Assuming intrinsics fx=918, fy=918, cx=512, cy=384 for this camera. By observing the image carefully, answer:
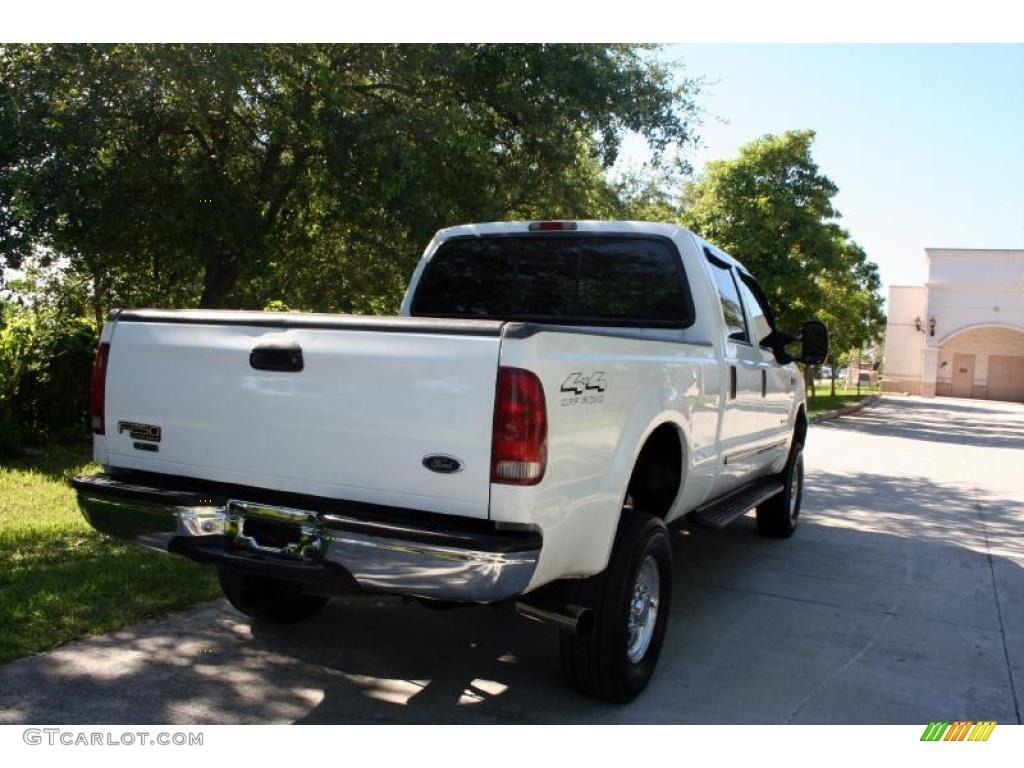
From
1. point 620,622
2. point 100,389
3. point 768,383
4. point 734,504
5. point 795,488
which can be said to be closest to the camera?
point 620,622

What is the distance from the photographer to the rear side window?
531 centimetres

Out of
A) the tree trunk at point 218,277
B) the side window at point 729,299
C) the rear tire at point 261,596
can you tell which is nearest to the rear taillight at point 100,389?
the rear tire at point 261,596

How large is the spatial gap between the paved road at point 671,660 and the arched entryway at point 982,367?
49.6 meters

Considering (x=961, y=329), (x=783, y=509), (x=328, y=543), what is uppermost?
(x=961, y=329)

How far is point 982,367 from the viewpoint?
52.3 metres

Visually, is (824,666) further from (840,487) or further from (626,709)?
(840,487)

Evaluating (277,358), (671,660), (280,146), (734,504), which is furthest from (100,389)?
(280,146)

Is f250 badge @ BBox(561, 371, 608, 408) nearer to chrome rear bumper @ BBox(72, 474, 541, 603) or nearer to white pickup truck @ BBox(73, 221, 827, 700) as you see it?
white pickup truck @ BBox(73, 221, 827, 700)

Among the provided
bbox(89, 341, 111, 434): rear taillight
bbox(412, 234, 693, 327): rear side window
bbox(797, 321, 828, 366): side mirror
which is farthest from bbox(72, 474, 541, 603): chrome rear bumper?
bbox(797, 321, 828, 366): side mirror

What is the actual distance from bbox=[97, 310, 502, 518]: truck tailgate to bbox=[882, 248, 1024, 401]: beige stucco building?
51021mm

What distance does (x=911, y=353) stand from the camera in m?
52.6

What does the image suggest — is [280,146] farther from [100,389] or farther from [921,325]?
[921,325]

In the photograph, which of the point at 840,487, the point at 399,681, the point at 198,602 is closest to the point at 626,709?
the point at 399,681

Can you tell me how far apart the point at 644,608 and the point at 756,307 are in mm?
3175
